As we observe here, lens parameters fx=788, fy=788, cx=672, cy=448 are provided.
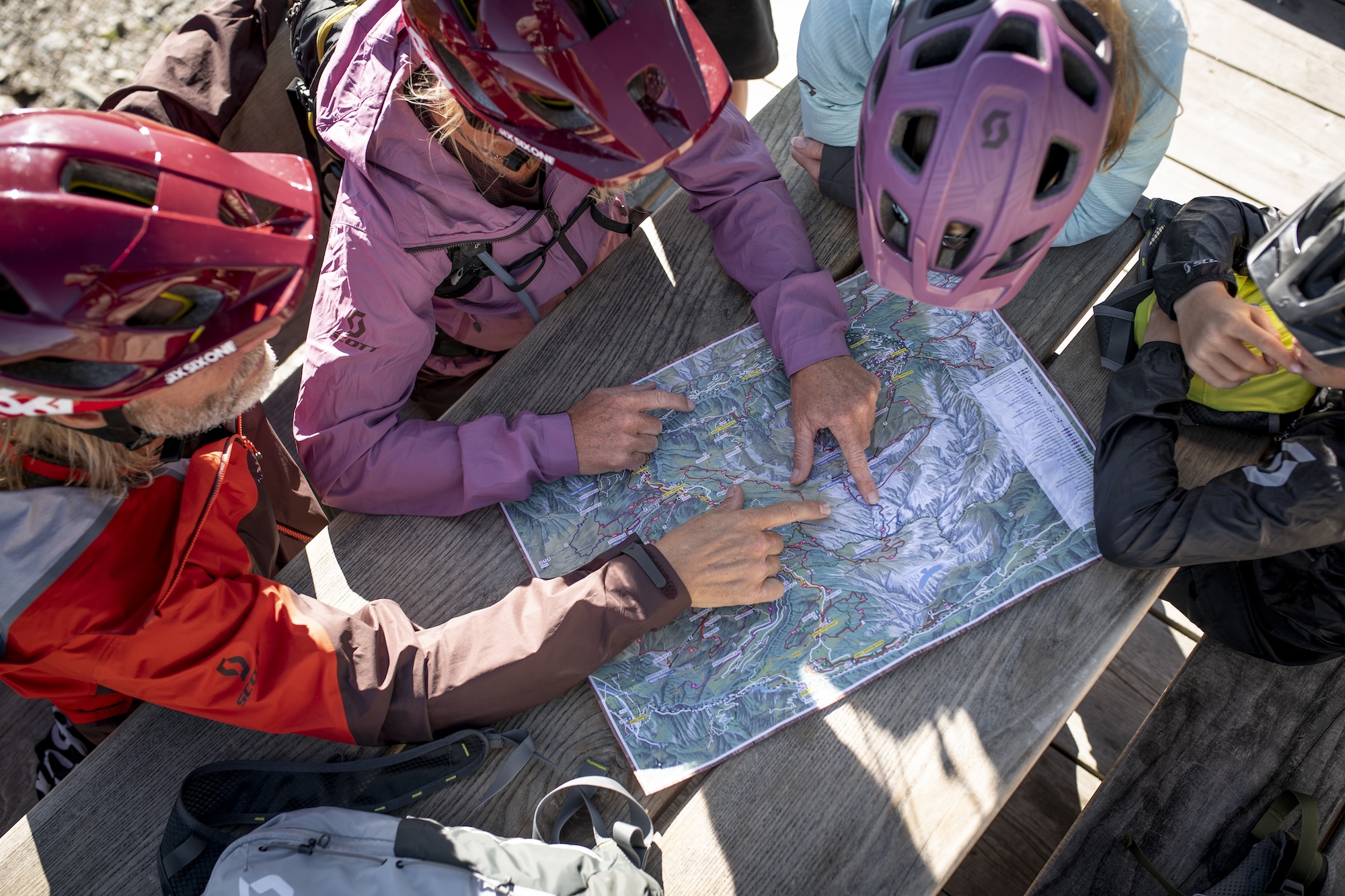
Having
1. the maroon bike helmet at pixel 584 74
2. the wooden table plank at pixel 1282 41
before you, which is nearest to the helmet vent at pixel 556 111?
the maroon bike helmet at pixel 584 74

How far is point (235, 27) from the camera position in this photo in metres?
2.27

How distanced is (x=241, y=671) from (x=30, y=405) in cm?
57

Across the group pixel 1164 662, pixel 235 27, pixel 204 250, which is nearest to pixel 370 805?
pixel 204 250

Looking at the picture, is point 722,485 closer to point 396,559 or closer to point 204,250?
point 396,559

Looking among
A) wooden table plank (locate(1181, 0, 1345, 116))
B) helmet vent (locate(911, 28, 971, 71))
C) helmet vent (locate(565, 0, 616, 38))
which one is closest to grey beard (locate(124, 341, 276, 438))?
helmet vent (locate(565, 0, 616, 38))

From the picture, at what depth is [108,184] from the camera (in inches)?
51.3

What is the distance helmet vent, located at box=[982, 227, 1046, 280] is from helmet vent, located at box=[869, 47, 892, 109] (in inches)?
13.8

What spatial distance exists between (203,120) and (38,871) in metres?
1.87

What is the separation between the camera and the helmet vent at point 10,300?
1.24m

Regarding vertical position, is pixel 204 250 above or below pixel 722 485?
above

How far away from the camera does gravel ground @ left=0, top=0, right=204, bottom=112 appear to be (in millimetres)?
3719

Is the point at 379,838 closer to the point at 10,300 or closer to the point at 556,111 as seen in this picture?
the point at 10,300

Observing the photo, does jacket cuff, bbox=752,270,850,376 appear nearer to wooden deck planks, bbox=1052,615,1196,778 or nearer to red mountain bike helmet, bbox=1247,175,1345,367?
red mountain bike helmet, bbox=1247,175,1345,367

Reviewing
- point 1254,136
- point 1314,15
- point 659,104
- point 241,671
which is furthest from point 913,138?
point 1314,15
